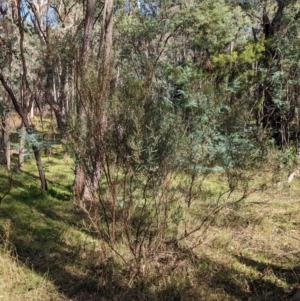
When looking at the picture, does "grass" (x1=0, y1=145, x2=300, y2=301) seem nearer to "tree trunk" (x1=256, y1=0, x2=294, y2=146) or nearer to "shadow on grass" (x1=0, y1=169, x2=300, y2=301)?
"shadow on grass" (x1=0, y1=169, x2=300, y2=301)

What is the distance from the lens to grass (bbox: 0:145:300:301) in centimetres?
344

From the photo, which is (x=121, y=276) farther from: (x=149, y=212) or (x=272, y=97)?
(x=272, y=97)

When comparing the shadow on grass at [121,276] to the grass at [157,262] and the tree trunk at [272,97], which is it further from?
the tree trunk at [272,97]

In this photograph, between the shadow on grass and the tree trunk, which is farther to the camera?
the tree trunk

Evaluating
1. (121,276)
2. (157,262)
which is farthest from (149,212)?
(121,276)

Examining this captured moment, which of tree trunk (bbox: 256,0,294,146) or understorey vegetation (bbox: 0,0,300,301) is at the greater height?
tree trunk (bbox: 256,0,294,146)

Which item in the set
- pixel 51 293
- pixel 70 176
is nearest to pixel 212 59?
pixel 70 176

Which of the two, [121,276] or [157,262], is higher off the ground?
[157,262]

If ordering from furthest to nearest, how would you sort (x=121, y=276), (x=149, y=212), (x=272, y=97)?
(x=272, y=97)
(x=149, y=212)
(x=121, y=276)

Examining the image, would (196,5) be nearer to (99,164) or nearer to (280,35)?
(280,35)

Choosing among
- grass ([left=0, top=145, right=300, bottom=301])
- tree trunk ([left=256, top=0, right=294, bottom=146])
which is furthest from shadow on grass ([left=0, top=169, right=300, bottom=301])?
tree trunk ([left=256, top=0, right=294, bottom=146])

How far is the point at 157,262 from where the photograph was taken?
146 inches

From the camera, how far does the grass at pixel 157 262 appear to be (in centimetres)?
344

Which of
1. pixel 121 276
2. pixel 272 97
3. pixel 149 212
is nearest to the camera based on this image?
pixel 121 276
